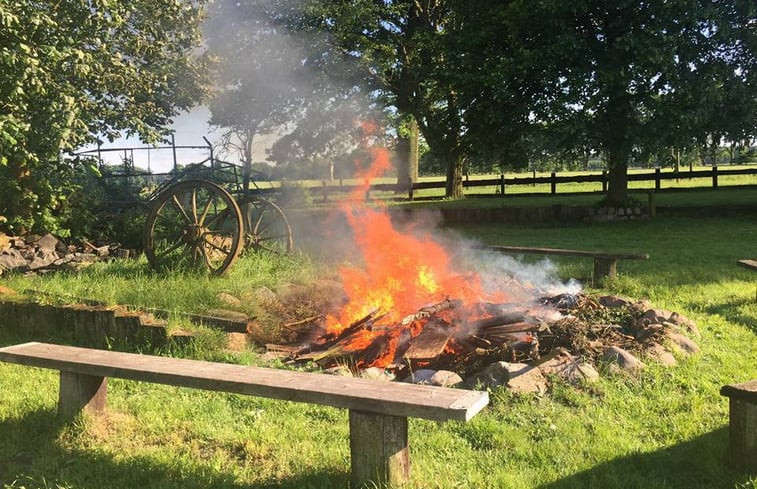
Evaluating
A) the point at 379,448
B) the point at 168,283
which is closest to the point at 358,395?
the point at 379,448

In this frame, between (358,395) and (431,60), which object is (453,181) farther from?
(358,395)

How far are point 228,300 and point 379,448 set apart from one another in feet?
11.3

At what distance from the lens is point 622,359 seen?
400 cm

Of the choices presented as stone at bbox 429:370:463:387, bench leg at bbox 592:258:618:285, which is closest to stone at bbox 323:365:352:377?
stone at bbox 429:370:463:387

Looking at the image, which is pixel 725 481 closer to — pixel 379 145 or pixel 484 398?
pixel 484 398

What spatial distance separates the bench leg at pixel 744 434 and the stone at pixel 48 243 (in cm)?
885

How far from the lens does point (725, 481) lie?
2.59 metres

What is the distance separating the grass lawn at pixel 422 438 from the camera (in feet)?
8.98

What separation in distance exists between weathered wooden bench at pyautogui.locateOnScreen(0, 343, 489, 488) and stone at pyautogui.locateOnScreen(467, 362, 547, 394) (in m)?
1.21

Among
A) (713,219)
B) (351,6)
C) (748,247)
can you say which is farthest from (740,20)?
(351,6)

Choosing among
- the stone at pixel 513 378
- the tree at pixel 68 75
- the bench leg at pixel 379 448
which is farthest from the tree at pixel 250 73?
the bench leg at pixel 379 448

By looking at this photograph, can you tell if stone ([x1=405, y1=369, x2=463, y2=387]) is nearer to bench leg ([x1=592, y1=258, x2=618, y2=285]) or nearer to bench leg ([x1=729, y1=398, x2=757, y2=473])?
bench leg ([x1=729, y1=398, x2=757, y2=473])

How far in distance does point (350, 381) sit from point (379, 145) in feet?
60.7

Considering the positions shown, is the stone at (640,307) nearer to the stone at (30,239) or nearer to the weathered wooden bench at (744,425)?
the weathered wooden bench at (744,425)
